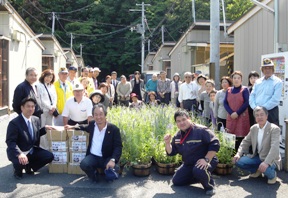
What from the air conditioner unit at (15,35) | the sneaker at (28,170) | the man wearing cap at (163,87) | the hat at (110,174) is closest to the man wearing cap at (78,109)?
the sneaker at (28,170)

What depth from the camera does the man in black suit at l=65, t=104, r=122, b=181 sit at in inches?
214

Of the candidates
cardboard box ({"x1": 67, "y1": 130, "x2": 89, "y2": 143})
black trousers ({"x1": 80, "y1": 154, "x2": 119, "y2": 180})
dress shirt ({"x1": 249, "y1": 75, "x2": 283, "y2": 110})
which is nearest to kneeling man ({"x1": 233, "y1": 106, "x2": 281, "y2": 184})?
dress shirt ({"x1": 249, "y1": 75, "x2": 283, "y2": 110})

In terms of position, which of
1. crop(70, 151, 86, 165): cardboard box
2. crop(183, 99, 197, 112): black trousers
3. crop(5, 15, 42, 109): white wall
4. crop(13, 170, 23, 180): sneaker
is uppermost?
crop(5, 15, 42, 109): white wall

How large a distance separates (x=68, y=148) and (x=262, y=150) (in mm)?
3144

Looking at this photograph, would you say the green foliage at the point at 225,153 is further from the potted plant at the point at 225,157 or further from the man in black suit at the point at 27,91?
the man in black suit at the point at 27,91

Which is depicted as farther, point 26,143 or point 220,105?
point 220,105

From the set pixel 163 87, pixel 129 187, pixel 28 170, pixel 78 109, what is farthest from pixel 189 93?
pixel 28 170

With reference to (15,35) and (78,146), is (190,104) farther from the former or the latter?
(15,35)

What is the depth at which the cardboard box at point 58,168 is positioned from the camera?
612 cm

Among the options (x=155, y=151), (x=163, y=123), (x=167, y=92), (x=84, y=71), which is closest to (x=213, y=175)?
(x=155, y=151)

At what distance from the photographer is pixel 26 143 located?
5.73 m

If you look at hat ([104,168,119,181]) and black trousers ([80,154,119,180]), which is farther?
black trousers ([80,154,119,180])

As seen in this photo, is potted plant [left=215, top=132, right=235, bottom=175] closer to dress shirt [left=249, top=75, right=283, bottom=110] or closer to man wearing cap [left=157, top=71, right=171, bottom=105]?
dress shirt [left=249, top=75, right=283, bottom=110]

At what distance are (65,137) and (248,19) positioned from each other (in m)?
7.95
